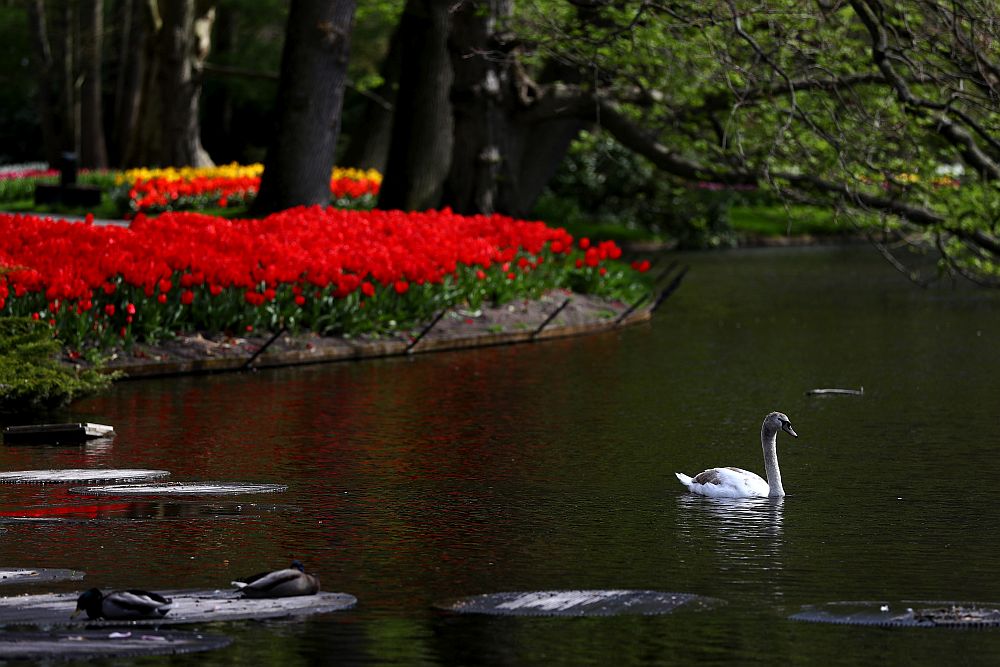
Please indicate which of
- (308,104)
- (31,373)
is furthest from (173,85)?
(31,373)

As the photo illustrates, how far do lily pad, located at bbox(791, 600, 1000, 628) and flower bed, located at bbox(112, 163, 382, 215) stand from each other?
27.3m

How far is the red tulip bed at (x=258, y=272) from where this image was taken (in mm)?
17609

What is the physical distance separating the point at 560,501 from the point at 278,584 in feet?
11.0

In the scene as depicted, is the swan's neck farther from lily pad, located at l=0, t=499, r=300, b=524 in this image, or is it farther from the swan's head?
lily pad, located at l=0, t=499, r=300, b=524

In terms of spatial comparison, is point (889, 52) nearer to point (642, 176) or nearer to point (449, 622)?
point (449, 622)

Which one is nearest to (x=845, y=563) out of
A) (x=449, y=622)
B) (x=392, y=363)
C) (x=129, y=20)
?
(x=449, y=622)

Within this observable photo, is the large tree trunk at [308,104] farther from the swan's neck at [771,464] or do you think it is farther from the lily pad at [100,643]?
the lily pad at [100,643]

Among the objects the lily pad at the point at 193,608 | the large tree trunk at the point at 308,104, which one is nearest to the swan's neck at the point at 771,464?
the lily pad at the point at 193,608

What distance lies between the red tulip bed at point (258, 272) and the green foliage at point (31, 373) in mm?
682

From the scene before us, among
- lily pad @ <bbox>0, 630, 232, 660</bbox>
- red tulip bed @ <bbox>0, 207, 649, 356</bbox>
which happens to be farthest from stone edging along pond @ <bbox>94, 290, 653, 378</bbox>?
lily pad @ <bbox>0, 630, 232, 660</bbox>

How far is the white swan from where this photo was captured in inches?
445

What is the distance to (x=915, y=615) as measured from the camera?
814cm

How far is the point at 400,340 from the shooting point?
20516 mm

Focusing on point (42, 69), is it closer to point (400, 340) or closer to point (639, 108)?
point (639, 108)
